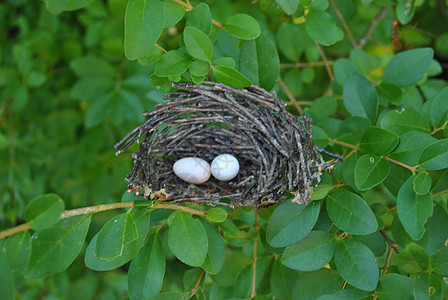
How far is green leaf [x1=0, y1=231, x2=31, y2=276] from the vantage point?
0.79 metres

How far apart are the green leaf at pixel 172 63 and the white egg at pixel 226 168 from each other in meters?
0.37

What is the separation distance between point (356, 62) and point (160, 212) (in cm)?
91

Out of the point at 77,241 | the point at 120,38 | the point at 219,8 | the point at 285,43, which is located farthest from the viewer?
the point at 120,38

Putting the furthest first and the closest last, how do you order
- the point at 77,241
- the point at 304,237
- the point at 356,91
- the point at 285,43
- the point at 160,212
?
the point at 285,43, the point at 356,91, the point at 160,212, the point at 304,237, the point at 77,241

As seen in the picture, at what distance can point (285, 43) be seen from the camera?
5.45ft

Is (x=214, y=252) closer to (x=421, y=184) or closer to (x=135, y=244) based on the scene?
(x=135, y=244)

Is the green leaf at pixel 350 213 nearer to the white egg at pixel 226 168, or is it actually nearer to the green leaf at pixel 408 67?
the white egg at pixel 226 168

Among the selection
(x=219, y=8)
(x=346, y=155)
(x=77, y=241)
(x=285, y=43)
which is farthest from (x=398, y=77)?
(x=77, y=241)

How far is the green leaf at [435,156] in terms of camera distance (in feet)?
2.90

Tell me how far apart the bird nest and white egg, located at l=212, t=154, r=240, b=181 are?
1.1 inches

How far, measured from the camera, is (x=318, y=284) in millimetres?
1001

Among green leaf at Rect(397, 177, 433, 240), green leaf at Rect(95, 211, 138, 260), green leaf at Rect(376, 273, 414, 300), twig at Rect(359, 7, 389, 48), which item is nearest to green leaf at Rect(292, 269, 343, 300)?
green leaf at Rect(376, 273, 414, 300)

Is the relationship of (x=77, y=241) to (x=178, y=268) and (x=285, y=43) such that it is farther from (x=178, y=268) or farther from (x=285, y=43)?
(x=178, y=268)

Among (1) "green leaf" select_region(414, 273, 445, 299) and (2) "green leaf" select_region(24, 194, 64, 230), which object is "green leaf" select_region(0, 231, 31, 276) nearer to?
(2) "green leaf" select_region(24, 194, 64, 230)
